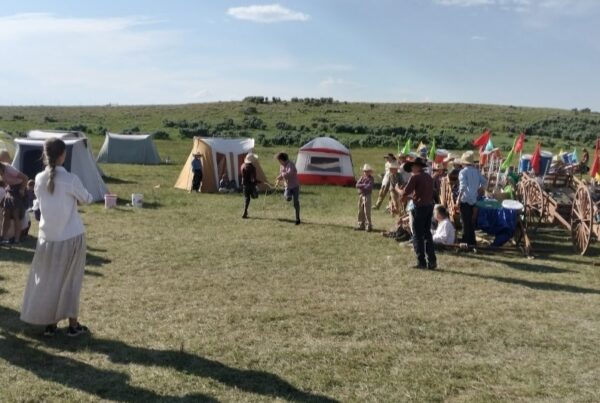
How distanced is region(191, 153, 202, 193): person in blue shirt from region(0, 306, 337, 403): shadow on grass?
507 inches

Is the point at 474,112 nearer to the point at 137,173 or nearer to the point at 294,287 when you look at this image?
the point at 137,173

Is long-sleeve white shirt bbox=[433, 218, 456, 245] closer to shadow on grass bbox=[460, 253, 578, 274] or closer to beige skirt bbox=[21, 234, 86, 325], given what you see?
shadow on grass bbox=[460, 253, 578, 274]

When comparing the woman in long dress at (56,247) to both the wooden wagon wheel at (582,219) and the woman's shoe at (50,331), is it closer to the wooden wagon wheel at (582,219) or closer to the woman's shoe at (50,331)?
the woman's shoe at (50,331)

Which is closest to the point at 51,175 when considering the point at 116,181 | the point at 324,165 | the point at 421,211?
the point at 421,211

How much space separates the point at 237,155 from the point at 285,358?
14233mm

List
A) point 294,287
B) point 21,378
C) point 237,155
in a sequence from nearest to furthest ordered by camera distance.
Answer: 1. point 21,378
2. point 294,287
3. point 237,155

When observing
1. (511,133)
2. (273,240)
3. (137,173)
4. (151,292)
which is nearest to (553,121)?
(511,133)

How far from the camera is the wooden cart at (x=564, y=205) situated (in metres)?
10.1

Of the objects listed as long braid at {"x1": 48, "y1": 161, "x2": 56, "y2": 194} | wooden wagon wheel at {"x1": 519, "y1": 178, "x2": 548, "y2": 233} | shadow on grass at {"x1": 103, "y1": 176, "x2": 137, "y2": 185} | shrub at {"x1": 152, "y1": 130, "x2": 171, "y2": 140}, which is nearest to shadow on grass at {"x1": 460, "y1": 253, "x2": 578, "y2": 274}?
wooden wagon wheel at {"x1": 519, "y1": 178, "x2": 548, "y2": 233}

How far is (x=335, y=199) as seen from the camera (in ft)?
57.1

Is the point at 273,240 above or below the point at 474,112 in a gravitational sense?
below

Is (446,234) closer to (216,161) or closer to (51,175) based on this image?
(51,175)

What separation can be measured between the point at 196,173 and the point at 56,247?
1326 centimetres

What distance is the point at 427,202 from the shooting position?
8977 mm
